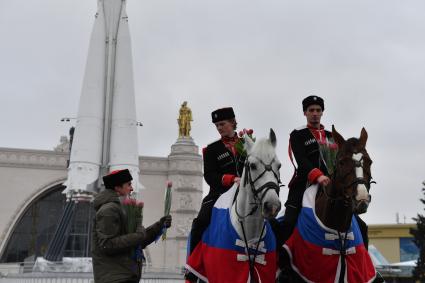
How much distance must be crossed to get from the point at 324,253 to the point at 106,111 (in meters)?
32.1

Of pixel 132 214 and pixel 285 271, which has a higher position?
pixel 132 214

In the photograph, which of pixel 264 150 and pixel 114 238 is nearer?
pixel 264 150

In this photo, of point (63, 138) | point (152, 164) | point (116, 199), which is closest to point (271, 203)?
point (116, 199)

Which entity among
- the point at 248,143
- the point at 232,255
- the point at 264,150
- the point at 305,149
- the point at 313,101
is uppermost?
the point at 313,101

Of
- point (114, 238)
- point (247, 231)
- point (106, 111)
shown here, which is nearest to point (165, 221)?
point (114, 238)

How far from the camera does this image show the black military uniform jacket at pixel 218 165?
7.39m

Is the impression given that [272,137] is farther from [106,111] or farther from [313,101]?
[106,111]

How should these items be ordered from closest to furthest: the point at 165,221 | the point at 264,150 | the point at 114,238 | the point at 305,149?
the point at 264,150
the point at 114,238
the point at 165,221
the point at 305,149

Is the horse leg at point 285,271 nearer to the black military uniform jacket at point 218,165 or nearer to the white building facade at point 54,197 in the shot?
the black military uniform jacket at point 218,165

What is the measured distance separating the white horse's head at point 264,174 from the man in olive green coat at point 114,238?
1.25m

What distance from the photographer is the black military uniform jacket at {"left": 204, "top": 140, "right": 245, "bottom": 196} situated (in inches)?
291

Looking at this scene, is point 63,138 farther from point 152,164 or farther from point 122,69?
point 122,69

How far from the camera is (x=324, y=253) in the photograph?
623 cm

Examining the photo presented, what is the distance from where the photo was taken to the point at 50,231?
1919 inches
